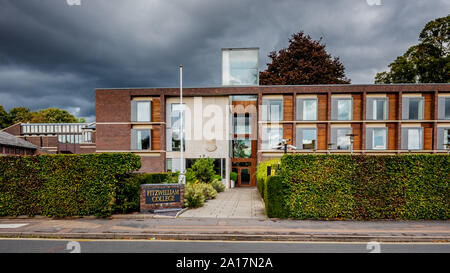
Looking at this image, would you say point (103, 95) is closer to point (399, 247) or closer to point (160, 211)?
point (160, 211)

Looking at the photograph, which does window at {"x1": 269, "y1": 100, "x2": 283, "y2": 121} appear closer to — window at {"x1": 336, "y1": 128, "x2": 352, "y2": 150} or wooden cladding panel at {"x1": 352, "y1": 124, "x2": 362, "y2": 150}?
window at {"x1": 336, "y1": 128, "x2": 352, "y2": 150}

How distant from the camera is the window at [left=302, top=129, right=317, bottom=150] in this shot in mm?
23328

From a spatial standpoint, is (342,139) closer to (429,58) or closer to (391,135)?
(391,135)

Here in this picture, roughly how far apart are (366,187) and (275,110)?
598 inches

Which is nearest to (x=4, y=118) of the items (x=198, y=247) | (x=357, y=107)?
(x=198, y=247)

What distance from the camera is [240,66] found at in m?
24.3

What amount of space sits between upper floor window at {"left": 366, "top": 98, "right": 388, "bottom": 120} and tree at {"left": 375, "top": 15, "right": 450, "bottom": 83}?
14.9 meters

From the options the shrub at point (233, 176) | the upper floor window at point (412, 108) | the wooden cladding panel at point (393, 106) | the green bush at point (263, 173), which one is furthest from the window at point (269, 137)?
the upper floor window at point (412, 108)

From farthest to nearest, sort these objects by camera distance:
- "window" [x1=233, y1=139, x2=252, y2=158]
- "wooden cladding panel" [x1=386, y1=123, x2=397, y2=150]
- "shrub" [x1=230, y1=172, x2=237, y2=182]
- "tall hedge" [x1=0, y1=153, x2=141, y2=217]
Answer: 1. "window" [x1=233, y1=139, x2=252, y2=158]
2. "shrub" [x1=230, y1=172, x2=237, y2=182]
3. "wooden cladding panel" [x1=386, y1=123, x2=397, y2=150]
4. "tall hedge" [x1=0, y1=153, x2=141, y2=217]

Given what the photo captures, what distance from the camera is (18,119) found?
6041cm

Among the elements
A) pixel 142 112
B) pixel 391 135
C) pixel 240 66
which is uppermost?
pixel 240 66

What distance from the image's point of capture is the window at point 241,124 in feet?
81.4

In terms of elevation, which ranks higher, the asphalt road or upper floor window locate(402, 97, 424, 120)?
upper floor window locate(402, 97, 424, 120)

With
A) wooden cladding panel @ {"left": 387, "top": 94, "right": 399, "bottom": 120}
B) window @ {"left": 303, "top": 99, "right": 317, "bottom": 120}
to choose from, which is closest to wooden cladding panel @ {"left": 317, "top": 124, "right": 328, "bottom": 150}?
window @ {"left": 303, "top": 99, "right": 317, "bottom": 120}
